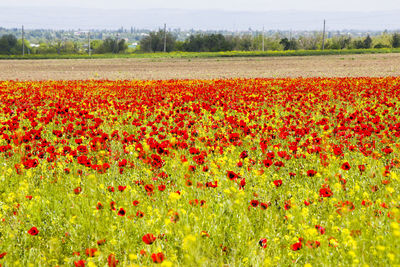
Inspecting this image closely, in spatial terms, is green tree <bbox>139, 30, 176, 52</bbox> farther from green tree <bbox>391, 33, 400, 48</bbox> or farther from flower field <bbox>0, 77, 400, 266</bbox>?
flower field <bbox>0, 77, 400, 266</bbox>

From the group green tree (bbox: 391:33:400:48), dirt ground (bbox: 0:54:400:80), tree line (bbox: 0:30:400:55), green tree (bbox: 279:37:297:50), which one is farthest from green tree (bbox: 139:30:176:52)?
dirt ground (bbox: 0:54:400:80)

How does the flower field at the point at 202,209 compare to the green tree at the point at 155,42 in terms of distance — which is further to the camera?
the green tree at the point at 155,42

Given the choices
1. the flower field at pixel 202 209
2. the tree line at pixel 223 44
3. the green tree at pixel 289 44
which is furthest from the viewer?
the green tree at pixel 289 44

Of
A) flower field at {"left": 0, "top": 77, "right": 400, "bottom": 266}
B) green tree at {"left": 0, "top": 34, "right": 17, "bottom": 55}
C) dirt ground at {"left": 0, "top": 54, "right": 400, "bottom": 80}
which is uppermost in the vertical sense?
green tree at {"left": 0, "top": 34, "right": 17, "bottom": 55}

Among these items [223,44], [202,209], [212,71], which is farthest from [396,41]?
[202,209]

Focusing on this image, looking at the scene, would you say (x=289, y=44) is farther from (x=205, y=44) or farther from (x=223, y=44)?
(x=205, y=44)

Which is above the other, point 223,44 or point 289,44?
point 289,44

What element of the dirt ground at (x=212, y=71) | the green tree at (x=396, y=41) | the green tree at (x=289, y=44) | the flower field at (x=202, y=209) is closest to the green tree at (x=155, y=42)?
the green tree at (x=289, y=44)

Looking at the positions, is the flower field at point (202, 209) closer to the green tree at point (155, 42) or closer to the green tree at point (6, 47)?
the green tree at point (155, 42)

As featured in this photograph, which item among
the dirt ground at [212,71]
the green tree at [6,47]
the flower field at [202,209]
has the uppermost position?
the green tree at [6,47]

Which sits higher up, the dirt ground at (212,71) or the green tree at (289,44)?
the green tree at (289,44)

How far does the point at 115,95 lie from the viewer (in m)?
14.9

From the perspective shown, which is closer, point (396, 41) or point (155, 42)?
point (396, 41)

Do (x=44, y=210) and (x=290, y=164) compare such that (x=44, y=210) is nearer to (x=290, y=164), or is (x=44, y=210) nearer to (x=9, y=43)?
(x=290, y=164)
